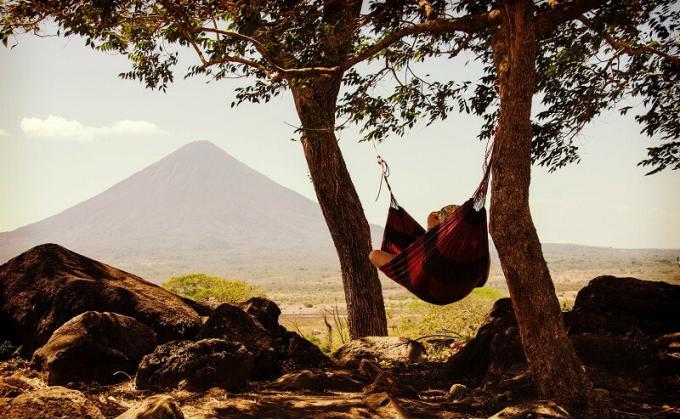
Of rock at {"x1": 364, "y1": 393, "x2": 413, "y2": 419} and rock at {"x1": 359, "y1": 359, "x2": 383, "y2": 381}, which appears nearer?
rock at {"x1": 364, "y1": 393, "x2": 413, "y2": 419}

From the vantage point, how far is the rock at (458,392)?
3535 mm

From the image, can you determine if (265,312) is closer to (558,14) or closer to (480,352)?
(480,352)

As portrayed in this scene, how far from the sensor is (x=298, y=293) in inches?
2384

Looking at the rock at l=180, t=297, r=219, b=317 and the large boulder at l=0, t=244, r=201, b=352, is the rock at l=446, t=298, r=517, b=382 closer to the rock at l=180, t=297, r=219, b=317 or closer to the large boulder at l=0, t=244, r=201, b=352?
the large boulder at l=0, t=244, r=201, b=352

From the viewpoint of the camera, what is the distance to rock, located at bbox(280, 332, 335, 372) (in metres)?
4.14

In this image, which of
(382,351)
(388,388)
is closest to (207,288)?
(382,351)

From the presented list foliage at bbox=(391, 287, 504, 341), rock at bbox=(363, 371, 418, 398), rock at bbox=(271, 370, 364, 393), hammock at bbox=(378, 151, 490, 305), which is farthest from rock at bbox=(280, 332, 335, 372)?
foliage at bbox=(391, 287, 504, 341)

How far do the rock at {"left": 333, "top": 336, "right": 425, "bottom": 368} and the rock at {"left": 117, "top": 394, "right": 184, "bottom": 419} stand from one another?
2278 mm

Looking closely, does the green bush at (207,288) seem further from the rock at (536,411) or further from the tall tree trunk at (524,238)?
the rock at (536,411)

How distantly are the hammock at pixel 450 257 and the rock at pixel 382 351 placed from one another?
0.96 metres

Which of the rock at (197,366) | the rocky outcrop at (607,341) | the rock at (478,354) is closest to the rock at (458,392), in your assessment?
the rocky outcrop at (607,341)

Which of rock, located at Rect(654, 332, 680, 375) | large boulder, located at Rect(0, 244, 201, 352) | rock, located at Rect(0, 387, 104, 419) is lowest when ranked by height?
rock, located at Rect(654, 332, 680, 375)

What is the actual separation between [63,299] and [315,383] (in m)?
2.03

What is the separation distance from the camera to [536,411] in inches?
102
